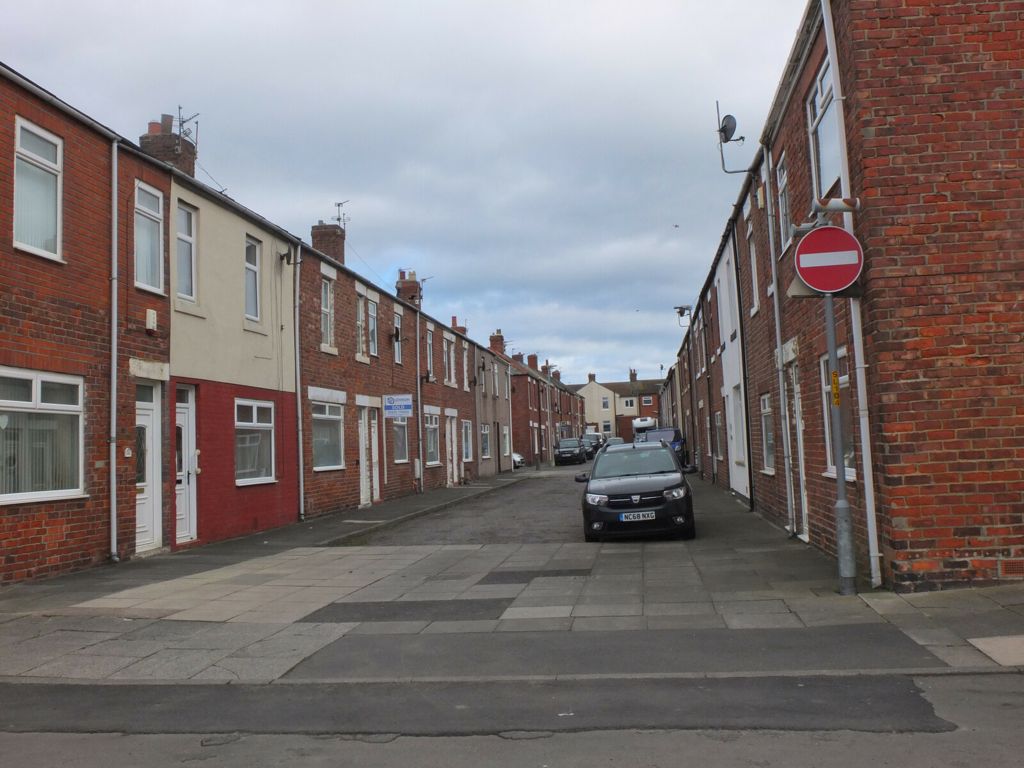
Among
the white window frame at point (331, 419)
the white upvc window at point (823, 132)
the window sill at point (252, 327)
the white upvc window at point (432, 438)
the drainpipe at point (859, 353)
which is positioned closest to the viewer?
the drainpipe at point (859, 353)

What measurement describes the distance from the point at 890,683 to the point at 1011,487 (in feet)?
10.7

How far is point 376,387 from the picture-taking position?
75.3 feet

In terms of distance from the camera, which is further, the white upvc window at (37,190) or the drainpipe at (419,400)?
the drainpipe at (419,400)

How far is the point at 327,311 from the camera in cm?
2005

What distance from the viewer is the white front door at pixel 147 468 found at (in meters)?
12.7

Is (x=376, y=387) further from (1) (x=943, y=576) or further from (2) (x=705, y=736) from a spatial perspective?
(2) (x=705, y=736)

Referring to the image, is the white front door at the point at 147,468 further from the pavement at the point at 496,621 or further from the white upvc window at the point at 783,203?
the white upvc window at the point at 783,203

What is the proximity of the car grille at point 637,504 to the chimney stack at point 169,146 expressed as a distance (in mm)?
9711

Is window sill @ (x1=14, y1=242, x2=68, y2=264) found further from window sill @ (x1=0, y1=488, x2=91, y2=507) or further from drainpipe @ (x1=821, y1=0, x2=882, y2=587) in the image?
drainpipe @ (x1=821, y1=0, x2=882, y2=587)

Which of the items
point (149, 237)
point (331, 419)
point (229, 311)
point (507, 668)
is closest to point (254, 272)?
point (229, 311)

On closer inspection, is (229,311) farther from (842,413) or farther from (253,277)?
(842,413)

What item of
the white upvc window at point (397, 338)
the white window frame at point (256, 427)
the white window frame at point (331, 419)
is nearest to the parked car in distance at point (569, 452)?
the white upvc window at point (397, 338)

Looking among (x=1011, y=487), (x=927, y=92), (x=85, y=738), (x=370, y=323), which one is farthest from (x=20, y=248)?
(x=370, y=323)

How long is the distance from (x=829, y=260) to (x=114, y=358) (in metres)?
9.41
